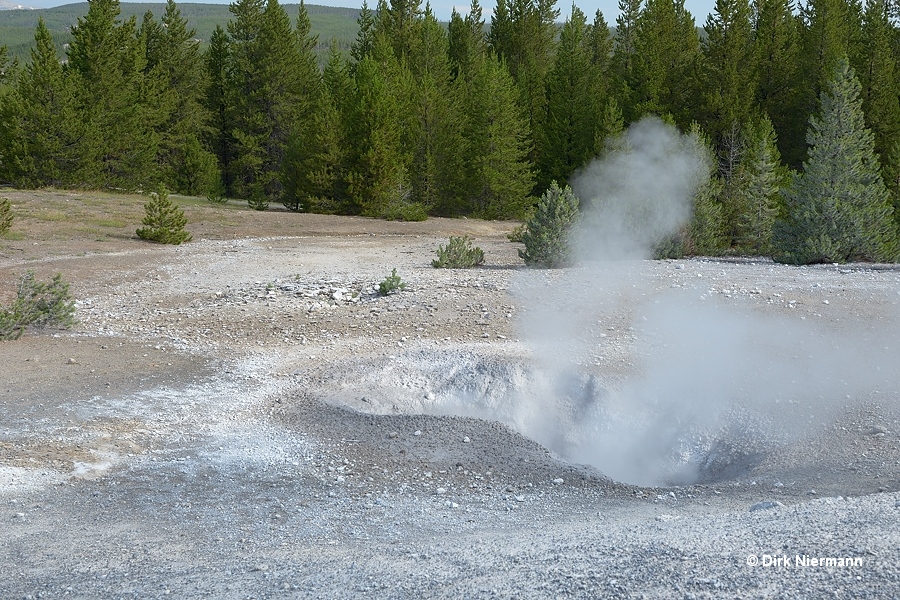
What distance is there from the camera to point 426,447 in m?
7.05

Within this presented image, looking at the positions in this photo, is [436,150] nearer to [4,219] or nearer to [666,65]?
[666,65]

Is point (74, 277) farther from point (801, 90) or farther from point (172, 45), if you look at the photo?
point (801, 90)

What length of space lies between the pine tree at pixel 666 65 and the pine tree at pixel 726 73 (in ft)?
2.67

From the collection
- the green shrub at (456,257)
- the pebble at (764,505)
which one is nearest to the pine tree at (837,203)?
the green shrub at (456,257)

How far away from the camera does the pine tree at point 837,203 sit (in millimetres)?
15664

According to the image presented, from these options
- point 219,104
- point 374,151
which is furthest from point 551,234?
point 219,104

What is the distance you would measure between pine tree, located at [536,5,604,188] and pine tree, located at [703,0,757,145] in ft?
15.7

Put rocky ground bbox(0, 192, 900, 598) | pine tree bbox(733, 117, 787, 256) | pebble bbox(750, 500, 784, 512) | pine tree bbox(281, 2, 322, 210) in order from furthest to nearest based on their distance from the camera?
1. pine tree bbox(281, 2, 322, 210)
2. pine tree bbox(733, 117, 787, 256)
3. pebble bbox(750, 500, 784, 512)
4. rocky ground bbox(0, 192, 900, 598)

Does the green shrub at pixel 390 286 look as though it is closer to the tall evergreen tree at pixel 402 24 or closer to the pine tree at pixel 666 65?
the pine tree at pixel 666 65

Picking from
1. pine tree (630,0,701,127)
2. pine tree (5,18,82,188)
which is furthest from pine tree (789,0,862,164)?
pine tree (5,18,82,188)

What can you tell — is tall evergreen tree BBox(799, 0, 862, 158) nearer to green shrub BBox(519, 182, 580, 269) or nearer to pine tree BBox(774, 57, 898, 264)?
pine tree BBox(774, 57, 898, 264)

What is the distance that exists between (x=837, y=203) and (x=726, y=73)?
2360cm

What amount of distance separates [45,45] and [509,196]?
58.8 ft

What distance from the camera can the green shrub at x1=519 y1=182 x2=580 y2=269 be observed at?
1375cm
